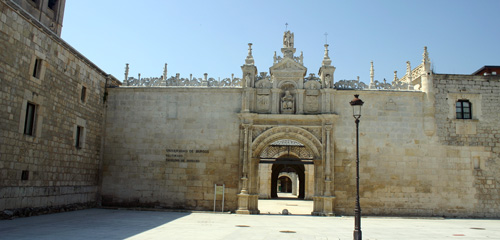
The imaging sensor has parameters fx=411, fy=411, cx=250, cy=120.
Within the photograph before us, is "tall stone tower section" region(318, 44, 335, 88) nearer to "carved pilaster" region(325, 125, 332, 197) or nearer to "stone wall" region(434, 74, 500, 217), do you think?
"carved pilaster" region(325, 125, 332, 197)

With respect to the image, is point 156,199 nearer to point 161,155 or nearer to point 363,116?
point 161,155

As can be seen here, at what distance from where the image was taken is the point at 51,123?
15.7 m

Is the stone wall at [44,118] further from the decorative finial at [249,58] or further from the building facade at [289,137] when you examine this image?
the decorative finial at [249,58]

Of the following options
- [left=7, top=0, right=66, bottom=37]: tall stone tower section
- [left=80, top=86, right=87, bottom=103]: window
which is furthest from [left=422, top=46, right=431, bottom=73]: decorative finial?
[left=7, top=0, right=66, bottom=37]: tall stone tower section

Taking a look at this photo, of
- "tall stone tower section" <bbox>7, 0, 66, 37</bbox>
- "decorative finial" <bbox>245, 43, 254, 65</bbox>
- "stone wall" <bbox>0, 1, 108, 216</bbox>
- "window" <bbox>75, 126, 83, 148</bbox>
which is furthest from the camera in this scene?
"tall stone tower section" <bbox>7, 0, 66, 37</bbox>

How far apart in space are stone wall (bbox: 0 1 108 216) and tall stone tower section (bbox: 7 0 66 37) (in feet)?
20.7

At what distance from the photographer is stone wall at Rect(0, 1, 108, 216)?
13.2 m

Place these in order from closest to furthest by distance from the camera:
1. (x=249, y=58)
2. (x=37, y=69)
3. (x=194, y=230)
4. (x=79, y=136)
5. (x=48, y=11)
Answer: (x=194, y=230), (x=37, y=69), (x=79, y=136), (x=249, y=58), (x=48, y=11)

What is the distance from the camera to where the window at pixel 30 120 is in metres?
14.4

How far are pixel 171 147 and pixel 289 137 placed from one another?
5695 millimetres

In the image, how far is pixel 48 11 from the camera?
24.1 meters

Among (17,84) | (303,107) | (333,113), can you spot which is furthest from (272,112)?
(17,84)

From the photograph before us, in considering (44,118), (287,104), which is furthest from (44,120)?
(287,104)

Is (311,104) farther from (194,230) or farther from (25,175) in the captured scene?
(25,175)
